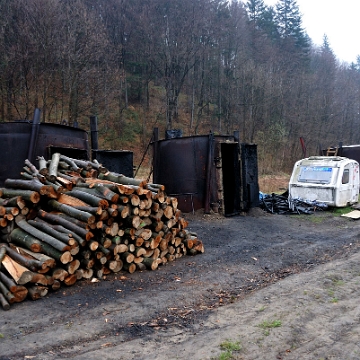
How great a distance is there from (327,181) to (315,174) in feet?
1.93

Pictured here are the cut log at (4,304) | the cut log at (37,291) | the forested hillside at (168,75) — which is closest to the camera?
the cut log at (4,304)

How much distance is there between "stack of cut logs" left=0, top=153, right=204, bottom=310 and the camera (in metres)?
5.66

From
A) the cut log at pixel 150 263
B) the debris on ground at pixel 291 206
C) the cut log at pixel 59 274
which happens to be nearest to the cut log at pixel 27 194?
the cut log at pixel 59 274

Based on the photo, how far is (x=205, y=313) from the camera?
209 inches

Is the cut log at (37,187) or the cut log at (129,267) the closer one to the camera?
the cut log at (37,187)

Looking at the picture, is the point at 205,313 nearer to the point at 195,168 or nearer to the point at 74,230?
the point at 74,230

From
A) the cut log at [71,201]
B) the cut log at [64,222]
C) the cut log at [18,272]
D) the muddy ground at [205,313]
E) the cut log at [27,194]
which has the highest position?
the cut log at [27,194]

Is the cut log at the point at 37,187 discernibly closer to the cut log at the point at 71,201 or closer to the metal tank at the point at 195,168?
the cut log at the point at 71,201

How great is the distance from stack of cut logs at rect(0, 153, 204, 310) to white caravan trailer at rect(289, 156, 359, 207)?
888 cm

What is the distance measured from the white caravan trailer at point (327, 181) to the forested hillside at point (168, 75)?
558 inches

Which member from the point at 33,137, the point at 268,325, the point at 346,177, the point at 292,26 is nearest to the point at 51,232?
the point at 268,325

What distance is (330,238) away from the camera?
10562 millimetres

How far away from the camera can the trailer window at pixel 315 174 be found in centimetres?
1470

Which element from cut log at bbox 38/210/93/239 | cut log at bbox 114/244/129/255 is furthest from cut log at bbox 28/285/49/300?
cut log at bbox 114/244/129/255
